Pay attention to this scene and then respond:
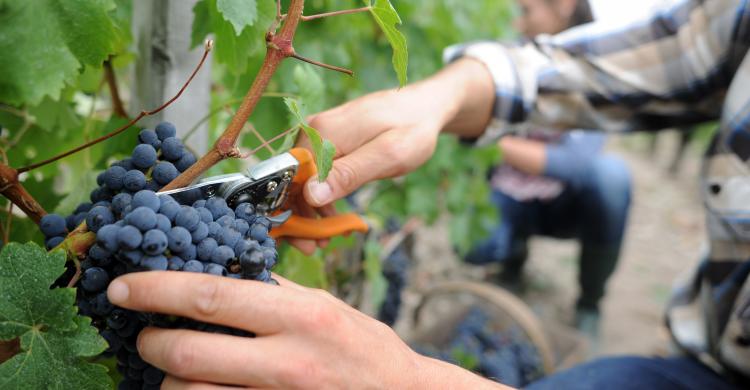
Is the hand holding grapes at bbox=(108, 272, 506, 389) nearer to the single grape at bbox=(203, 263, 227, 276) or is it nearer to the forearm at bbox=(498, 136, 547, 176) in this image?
the single grape at bbox=(203, 263, 227, 276)

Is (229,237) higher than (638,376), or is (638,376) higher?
(229,237)

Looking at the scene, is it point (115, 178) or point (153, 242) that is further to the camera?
point (115, 178)

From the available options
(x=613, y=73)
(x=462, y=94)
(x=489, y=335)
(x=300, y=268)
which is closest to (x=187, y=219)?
(x=300, y=268)

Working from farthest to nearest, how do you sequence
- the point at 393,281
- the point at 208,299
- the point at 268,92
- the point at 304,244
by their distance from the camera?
the point at 393,281, the point at 268,92, the point at 304,244, the point at 208,299

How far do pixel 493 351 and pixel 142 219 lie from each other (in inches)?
77.7

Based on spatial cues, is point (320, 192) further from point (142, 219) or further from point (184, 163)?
point (142, 219)

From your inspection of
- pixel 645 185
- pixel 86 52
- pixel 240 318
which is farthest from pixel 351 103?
pixel 645 185

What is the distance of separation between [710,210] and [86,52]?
1286mm

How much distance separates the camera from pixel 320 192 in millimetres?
931

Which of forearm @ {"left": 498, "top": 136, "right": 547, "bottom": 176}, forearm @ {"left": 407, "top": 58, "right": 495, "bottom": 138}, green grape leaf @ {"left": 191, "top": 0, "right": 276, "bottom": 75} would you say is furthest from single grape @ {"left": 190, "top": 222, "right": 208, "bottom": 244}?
forearm @ {"left": 498, "top": 136, "right": 547, "bottom": 176}

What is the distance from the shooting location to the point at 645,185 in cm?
733

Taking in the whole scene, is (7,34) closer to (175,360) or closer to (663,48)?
(175,360)

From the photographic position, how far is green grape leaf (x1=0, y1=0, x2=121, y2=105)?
2.48 feet

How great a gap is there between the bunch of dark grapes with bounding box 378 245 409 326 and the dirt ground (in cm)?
35
